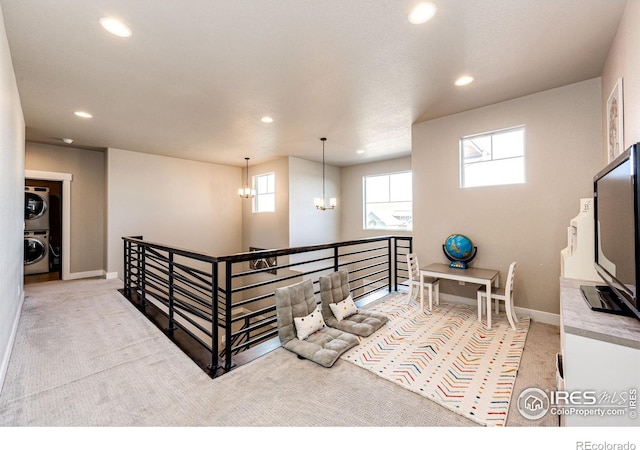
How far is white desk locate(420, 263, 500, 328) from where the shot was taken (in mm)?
3004

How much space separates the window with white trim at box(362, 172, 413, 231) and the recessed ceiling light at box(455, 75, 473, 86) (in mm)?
3565

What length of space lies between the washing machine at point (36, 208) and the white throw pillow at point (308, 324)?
643cm

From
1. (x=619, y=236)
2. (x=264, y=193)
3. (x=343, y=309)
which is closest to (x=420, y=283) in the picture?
(x=343, y=309)

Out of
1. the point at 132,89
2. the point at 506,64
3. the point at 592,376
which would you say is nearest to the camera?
the point at 592,376

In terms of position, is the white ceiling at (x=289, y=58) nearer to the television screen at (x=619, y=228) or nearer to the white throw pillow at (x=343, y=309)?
the television screen at (x=619, y=228)

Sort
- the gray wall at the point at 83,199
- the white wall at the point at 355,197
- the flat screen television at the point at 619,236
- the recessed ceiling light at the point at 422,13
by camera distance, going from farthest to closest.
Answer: the white wall at the point at 355,197, the gray wall at the point at 83,199, the recessed ceiling light at the point at 422,13, the flat screen television at the point at 619,236

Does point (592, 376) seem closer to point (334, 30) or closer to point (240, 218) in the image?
point (334, 30)

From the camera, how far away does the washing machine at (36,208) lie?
548cm

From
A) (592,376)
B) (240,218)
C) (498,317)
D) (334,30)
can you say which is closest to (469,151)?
(498,317)

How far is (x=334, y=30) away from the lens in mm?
2078

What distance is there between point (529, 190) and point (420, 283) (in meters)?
1.70

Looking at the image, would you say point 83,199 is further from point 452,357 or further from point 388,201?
point 452,357

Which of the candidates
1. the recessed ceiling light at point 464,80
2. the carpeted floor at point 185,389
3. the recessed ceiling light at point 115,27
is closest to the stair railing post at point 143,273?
the carpeted floor at point 185,389
